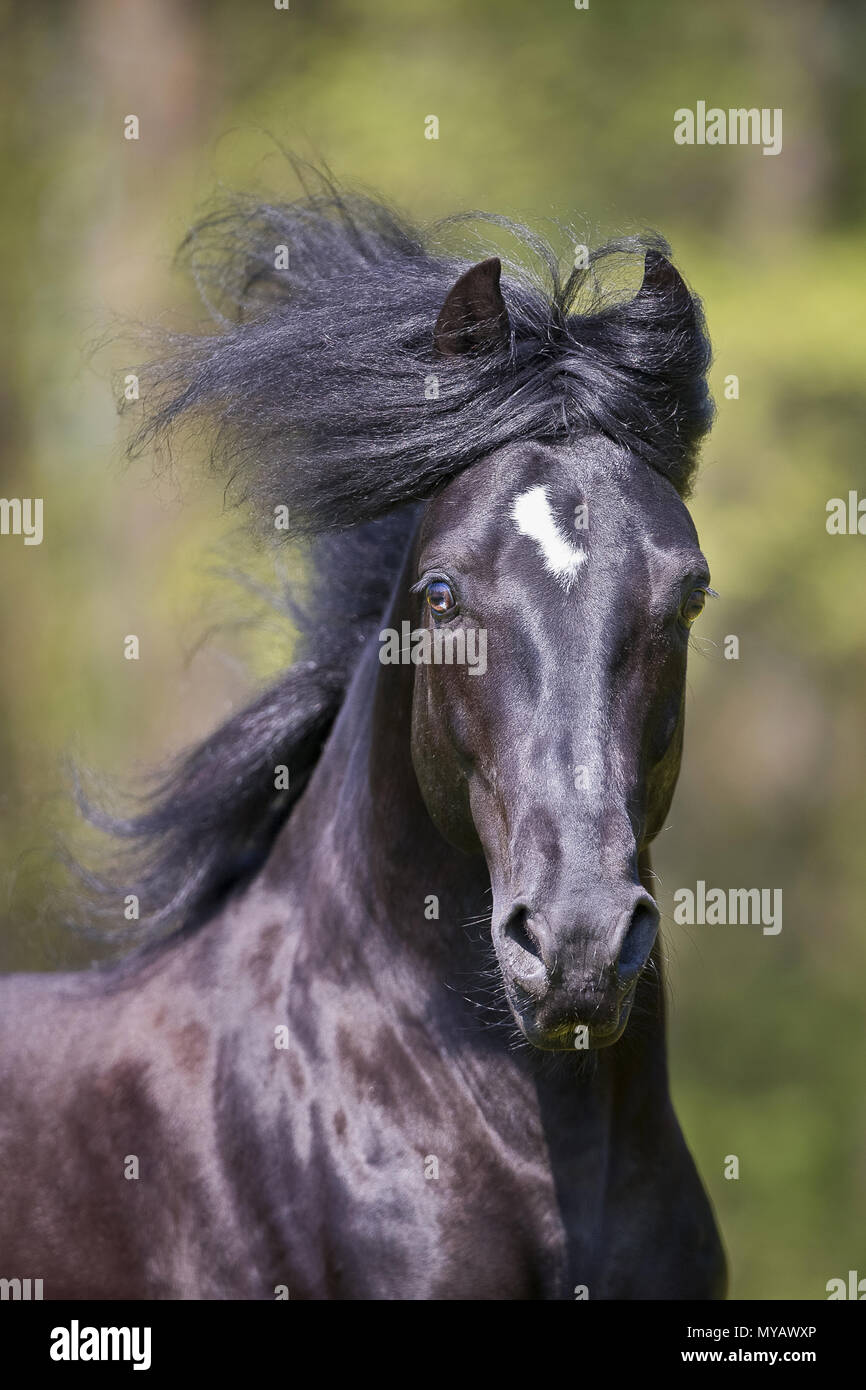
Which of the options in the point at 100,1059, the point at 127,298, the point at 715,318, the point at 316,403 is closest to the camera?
the point at 316,403

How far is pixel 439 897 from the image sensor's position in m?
2.87

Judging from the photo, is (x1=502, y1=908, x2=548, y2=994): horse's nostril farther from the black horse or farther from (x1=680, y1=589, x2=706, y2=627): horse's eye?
(x1=680, y1=589, x2=706, y2=627): horse's eye

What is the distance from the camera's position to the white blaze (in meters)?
2.52

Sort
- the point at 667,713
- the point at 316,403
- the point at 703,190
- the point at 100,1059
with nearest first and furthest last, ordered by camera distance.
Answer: the point at 667,713 → the point at 316,403 → the point at 100,1059 → the point at 703,190

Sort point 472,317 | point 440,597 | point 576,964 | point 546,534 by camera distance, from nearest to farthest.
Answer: point 576,964 < point 546,534 < point 440,597 < point 472,317

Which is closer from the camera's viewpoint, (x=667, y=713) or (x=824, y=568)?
(x=667, y=713)

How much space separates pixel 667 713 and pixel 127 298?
8.73m

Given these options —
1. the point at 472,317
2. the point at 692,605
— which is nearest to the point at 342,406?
→ the point at 472,317

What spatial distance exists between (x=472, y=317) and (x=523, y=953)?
53.7 inches

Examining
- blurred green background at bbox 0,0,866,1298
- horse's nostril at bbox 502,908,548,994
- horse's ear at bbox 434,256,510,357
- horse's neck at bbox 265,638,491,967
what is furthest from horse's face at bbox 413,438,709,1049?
blurred green background at bbox 0,0,866,1298

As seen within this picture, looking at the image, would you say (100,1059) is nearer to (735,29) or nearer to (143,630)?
(143,630)

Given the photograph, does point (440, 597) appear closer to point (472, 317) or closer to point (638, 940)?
point (472, 317)

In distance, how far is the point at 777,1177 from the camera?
988 centimetres
